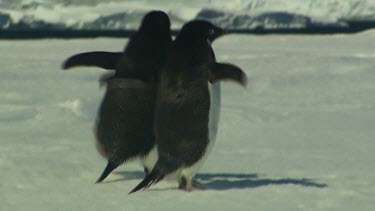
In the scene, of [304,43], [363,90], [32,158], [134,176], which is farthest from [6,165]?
[304,43]

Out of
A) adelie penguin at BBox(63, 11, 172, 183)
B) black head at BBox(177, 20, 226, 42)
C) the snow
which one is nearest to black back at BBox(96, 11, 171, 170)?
adelie penguin at BBox(63, 11, 172, 183)

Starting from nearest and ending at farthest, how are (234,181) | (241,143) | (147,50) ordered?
(147,50), (234,181), (241,143)

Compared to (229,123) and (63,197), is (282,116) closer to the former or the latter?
(229,123)

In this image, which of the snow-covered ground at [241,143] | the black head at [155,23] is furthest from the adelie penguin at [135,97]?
the snow-covered ground at [241,143]

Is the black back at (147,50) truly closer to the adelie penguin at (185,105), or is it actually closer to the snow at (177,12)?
the adelie penguin at (185,105)

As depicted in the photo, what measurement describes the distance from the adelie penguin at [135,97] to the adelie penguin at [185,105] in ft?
0.22

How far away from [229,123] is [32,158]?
1612 mm

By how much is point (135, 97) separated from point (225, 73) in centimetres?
34

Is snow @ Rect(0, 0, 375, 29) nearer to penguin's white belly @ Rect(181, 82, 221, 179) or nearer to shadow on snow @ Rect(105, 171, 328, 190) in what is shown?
shadow on snow @ Rect(105, 171, 328, 190)

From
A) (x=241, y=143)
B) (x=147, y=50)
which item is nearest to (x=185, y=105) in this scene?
(x=147, y=50)

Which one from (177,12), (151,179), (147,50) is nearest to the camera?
(151,179)

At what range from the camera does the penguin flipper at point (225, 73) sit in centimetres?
301

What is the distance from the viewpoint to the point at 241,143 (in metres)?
4.32

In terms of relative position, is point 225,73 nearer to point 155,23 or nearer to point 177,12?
point 155,23
